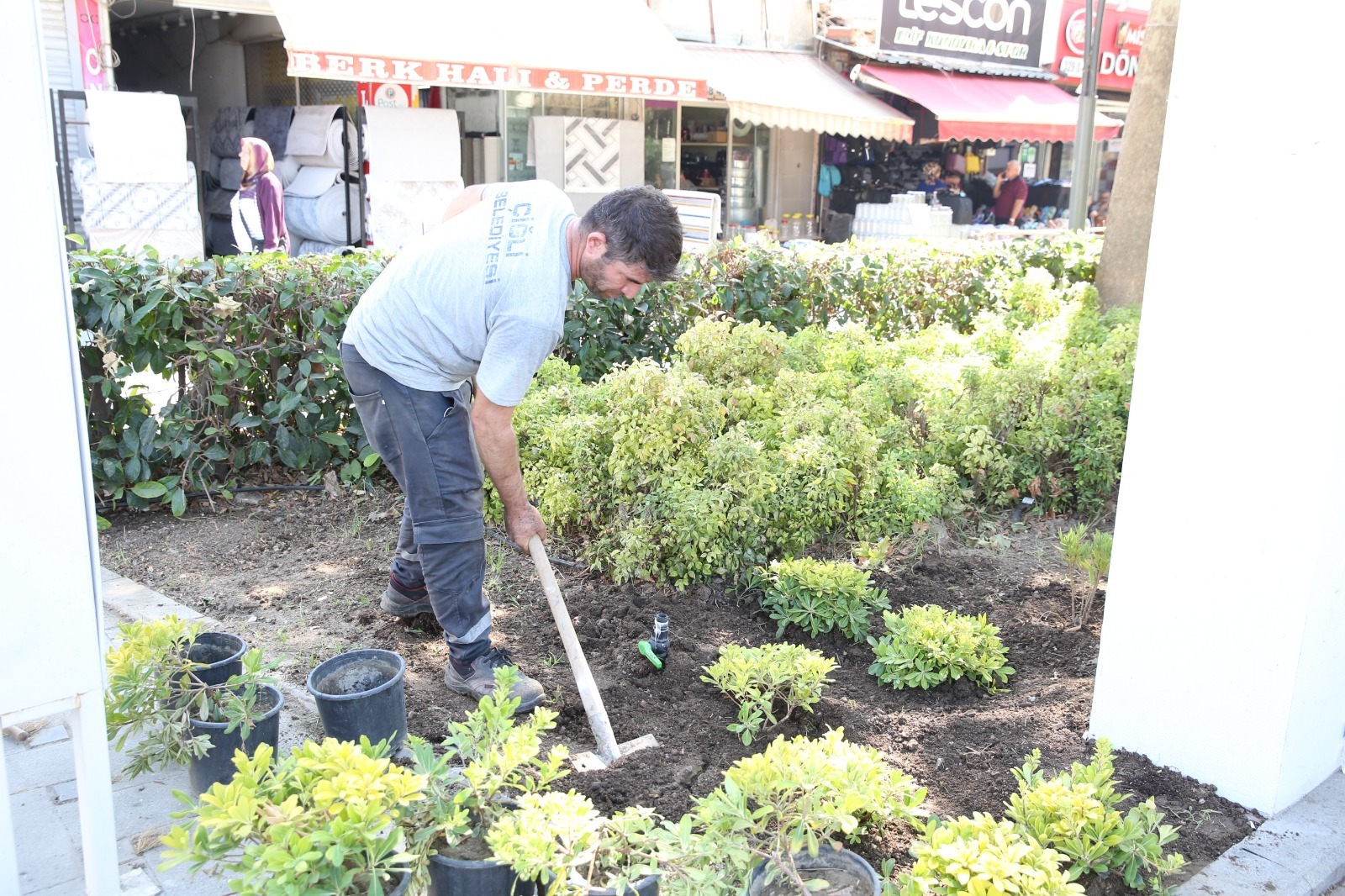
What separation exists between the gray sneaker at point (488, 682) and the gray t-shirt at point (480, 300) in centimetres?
93

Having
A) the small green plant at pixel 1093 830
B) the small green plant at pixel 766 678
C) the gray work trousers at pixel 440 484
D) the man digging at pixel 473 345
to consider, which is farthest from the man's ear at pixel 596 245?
the small green plant at pixel 1093 830

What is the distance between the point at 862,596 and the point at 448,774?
214cm

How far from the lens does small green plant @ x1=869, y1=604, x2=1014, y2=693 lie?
354cm

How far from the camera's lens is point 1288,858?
2.72 m

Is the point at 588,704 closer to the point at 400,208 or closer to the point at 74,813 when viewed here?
the point at 74,813

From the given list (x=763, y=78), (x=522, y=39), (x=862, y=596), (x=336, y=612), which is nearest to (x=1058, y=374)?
(x=862, y=596)

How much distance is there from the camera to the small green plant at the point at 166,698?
2.74 meters

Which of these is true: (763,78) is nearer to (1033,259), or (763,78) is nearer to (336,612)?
(1033,259)

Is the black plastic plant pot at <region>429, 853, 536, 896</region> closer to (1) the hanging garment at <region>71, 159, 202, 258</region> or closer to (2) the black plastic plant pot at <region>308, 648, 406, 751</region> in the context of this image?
(2) the black plastic plant pot at <region>308, 648, 406, 751</region>

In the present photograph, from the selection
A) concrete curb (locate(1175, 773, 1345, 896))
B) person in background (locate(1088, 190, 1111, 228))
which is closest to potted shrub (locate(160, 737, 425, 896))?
concrete curb (locate(1175, 773, 1345, 896))

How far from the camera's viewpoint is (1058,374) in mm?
5770

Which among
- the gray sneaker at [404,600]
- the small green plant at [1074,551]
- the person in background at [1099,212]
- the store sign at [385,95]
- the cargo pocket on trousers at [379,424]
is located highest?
the store sign at [385,95]

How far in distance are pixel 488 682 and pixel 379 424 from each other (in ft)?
3.07

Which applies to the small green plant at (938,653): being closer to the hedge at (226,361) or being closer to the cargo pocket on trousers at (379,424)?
the cargo pocket on trousers at (379,424)
